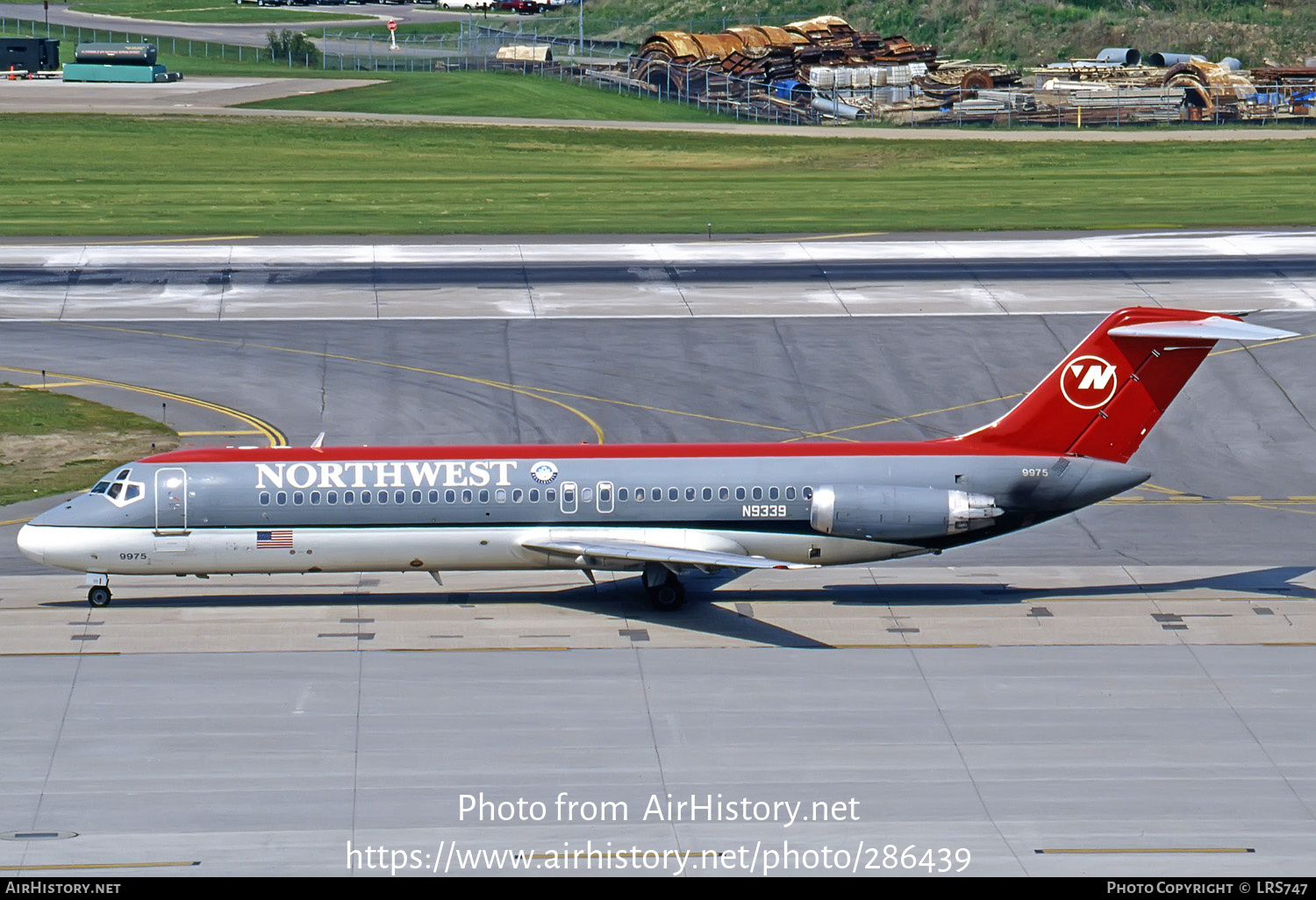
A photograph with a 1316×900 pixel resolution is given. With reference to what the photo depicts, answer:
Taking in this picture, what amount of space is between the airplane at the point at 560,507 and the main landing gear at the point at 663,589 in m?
0.04

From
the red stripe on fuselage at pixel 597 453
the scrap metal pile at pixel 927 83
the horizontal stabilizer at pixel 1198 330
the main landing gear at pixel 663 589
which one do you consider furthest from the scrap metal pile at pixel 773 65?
the main landing gear at pixel 663 589

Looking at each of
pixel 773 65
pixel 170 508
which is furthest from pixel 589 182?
pixel 170 508

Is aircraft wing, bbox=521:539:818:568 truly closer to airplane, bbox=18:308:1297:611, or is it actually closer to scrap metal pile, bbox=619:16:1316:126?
airplane, bbox=18:308:1297:611

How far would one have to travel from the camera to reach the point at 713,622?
116 ft

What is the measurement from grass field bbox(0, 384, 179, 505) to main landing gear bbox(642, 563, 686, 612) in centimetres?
1838

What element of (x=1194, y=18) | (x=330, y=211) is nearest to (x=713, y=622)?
(x=330, y=211)

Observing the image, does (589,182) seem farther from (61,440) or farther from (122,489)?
(122,489)

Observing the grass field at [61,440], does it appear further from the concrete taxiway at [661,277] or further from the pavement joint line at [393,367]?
the concrete taxiway at [661,277]

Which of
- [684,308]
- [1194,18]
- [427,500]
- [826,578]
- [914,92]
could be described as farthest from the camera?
[1194,18]

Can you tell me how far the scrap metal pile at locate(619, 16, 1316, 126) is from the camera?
358 feet

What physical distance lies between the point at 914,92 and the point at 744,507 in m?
85.6

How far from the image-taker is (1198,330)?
3516 centimetres

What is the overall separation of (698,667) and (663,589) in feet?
12.0
